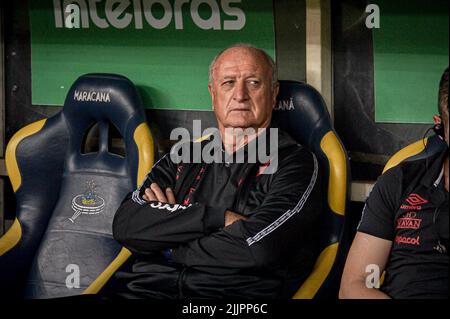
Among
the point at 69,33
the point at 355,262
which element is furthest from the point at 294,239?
the point at 69,33

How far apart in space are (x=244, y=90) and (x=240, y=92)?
0.05 feet

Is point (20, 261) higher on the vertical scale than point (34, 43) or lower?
lower

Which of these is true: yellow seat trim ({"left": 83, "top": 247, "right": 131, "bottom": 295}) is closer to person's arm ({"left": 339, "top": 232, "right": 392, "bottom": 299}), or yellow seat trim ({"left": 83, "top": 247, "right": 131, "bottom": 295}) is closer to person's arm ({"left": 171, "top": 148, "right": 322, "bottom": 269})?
person's arm ({"left": 171, "top": 148, "right": 322, "bottom": 269})

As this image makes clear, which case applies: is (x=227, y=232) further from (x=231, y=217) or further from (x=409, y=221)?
(x=409, y=221)

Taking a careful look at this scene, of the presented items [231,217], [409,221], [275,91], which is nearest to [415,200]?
[409,221]

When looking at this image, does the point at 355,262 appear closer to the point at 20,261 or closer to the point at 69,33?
the point at 20,261

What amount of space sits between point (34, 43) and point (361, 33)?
123 cm

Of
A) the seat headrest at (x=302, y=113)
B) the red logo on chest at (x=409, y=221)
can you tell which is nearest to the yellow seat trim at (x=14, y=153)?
the seat headrest at (x=302, y=113)

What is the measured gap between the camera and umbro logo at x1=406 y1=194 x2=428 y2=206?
1801 millimetres

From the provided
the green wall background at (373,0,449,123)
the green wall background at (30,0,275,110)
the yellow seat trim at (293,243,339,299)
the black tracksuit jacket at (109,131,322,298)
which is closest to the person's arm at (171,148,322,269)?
the black tracksuit jacket at (109,131,322,298)

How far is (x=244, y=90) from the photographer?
2.15 m
